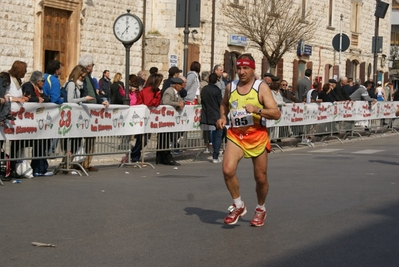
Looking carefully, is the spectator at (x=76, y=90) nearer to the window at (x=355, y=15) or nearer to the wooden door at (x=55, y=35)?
the wooden door at (x=55, y=35)

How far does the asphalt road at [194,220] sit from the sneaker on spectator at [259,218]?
0.29 ft

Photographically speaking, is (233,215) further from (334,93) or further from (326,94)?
(334,93)

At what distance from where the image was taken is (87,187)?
1351cm

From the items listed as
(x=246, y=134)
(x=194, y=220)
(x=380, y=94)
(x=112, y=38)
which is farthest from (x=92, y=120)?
(x=380, y=94)

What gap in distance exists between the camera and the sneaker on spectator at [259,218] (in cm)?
986

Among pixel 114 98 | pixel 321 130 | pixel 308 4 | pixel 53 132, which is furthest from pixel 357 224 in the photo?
pixel 308 4

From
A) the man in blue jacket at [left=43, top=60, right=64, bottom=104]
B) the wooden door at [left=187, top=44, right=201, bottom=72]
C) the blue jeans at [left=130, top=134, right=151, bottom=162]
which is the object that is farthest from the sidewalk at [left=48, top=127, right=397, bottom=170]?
the wooden door at [left=187, top=44, right=201, bottom=72]

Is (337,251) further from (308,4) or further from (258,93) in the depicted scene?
(308,4)

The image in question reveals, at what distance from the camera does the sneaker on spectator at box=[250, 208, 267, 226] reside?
32.3 feet

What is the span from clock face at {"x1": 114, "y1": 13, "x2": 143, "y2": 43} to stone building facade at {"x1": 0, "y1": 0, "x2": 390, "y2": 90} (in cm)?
481

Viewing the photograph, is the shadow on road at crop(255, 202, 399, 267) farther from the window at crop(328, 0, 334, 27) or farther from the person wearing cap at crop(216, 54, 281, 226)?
the window at crop(328, 0, 334, 27)

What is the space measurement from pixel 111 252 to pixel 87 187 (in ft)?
17.5

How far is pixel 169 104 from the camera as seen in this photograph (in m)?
18.0

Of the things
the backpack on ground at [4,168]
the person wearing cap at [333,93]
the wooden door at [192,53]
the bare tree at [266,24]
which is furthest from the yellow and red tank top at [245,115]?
the bare tree at [266,24]
